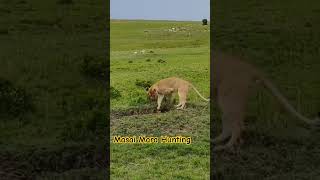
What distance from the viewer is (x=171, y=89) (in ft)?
30.5

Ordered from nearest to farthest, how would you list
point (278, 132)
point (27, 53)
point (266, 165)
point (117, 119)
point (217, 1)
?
point (266, 165)
point (278, 132)
point (117, 119)
point (27, 53)
point (217, 1)

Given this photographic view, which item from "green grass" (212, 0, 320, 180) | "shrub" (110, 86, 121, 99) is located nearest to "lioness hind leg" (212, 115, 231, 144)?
"green grass" (212, 0, 320, 180)

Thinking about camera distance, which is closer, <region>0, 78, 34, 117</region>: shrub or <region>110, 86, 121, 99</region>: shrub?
<region>0, 78, 34, 117</region>: shrub

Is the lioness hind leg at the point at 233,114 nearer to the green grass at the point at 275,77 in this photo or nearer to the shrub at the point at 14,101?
the green grass at the point at 275,77

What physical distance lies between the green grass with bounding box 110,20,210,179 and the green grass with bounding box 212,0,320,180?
15.8 inches

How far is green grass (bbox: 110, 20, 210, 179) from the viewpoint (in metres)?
6.94

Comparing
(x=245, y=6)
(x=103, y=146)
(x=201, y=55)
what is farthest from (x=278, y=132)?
(x=245, y=6)

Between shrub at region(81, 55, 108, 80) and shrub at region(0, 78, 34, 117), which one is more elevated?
shrub at region(81, 55, 108, 80)

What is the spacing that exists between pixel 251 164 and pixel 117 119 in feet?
9.31

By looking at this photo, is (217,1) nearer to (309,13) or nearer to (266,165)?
(309,13)

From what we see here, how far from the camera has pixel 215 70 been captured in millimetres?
7680

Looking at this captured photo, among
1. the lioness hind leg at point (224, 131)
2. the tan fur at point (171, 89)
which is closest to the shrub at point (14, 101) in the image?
the tan fur at point (171, 89)

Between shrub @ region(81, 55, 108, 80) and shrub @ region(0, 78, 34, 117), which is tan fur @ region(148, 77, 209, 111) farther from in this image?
shrub @ region(0, 78, 34, 117)

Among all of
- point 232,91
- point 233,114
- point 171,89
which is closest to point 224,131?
point 233,114
